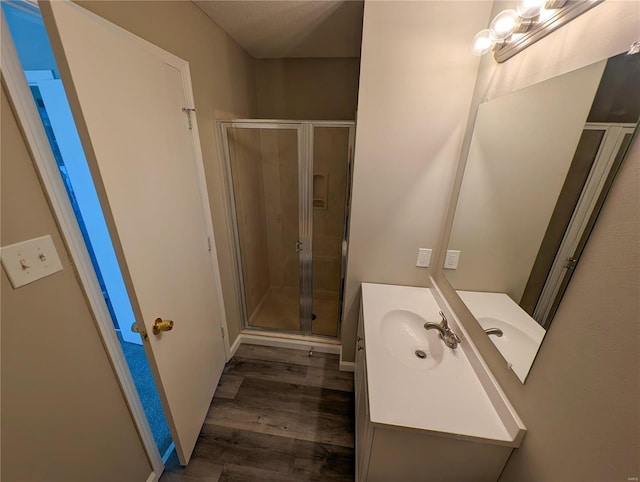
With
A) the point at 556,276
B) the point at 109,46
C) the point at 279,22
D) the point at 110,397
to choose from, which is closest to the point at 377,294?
the point at 556,276

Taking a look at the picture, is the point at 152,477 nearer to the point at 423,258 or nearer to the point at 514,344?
the point at 514,344

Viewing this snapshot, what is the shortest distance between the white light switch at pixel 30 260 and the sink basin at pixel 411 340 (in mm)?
1332

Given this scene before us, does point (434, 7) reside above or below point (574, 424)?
above

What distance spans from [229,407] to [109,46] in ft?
6.66

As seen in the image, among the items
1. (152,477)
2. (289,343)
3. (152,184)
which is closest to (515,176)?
(152,184)

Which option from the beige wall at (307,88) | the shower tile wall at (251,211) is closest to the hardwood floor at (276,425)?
the shower tile wall at (251,211)

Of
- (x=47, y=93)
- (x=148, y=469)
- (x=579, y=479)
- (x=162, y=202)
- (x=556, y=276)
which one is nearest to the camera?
(x=579, y=479)

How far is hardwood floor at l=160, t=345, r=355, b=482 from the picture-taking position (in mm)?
1333

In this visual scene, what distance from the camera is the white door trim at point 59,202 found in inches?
24.5

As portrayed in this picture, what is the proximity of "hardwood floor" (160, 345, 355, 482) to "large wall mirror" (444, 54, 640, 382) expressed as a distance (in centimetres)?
117

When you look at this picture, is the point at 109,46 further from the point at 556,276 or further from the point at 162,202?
the point at 556,276

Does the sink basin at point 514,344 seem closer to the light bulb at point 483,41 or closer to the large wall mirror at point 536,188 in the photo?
the large wall mirror at point 536,188

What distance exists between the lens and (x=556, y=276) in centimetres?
72

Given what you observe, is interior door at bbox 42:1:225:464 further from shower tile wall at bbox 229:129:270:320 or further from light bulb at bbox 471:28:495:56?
light bulb at bbox 471:28:495:56
